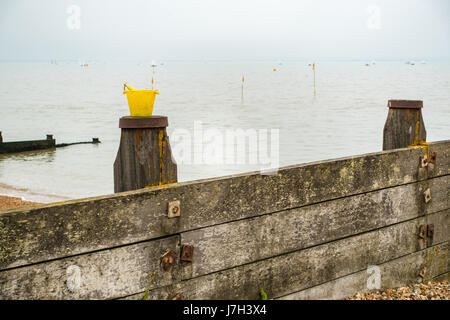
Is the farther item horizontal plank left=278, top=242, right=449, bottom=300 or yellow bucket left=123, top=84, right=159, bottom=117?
horizontal plank left=278, top=242, right=449, bottom=300

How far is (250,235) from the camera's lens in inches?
152

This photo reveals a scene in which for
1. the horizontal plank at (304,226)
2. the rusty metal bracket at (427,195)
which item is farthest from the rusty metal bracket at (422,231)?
the rusty metal bracket at (427,195)

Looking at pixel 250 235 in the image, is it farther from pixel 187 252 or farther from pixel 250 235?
pixel 187 252

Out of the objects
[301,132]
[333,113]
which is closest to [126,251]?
[301,132]

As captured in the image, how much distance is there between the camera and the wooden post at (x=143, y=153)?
357 cm

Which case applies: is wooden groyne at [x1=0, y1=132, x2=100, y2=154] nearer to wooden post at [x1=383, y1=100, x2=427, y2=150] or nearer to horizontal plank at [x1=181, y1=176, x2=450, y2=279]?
wooden post at [x1=383, y1=100, x2=427, y2=150]

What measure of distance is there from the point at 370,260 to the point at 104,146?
26.1 meters

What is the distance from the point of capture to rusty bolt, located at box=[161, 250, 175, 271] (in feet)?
11.2

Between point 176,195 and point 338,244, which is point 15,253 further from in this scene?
point 338,244

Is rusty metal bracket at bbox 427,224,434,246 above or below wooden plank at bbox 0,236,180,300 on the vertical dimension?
below

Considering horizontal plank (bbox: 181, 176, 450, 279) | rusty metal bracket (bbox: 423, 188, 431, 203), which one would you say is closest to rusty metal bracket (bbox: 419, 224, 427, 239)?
horizontal plank (bbox: 181, 176, 450, 279)
